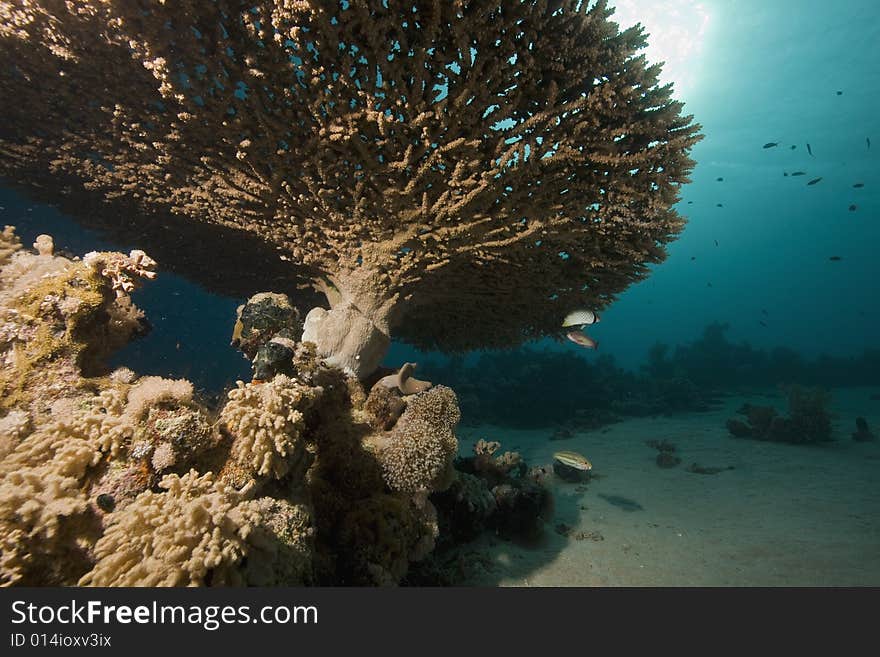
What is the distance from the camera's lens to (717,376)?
27.1 meters

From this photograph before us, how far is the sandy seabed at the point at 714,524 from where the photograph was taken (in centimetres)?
470

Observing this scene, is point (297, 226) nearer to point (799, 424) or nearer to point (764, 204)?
point (799, 424)

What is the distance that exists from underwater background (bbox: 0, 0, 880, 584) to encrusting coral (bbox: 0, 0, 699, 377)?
158 cm

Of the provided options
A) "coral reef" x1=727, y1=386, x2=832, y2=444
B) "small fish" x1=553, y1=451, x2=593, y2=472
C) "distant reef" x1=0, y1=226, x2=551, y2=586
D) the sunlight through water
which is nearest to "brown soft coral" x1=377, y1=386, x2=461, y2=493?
"distant reef" x1=0, y1=226, x2=551, y2=586

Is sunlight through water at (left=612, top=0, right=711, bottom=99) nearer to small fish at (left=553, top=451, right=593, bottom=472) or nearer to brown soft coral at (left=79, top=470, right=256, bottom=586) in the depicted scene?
small fish at (left=553, top=451, right=593, bottom=472)

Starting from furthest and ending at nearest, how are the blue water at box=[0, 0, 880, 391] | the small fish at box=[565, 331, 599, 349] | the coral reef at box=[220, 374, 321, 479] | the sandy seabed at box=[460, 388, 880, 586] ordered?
the blue water at box=[0, 0, 880, 391], the small fish at box=[565, 331, 599, 349], the sandy seabed at box=[460, 388, 880, 586], the coral reef at box=[220, 374, 321, 479]

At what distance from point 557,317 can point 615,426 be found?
11513mm

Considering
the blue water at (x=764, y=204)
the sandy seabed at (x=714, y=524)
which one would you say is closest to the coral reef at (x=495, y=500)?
the sandy seabed at (x=714, y=524)

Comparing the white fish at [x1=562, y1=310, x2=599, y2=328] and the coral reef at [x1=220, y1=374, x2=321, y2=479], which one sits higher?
the white fish at [x1=562, y1=310, x2=599, y2=328]

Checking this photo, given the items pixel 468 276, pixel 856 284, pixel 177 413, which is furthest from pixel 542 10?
pixel 856 284

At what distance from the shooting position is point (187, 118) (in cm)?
380

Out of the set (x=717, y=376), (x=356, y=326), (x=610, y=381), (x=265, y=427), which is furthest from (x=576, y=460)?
(x=717, y=376)

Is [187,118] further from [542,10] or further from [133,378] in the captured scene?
[542,10]

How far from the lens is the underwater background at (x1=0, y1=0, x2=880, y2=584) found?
5566 millimetres
